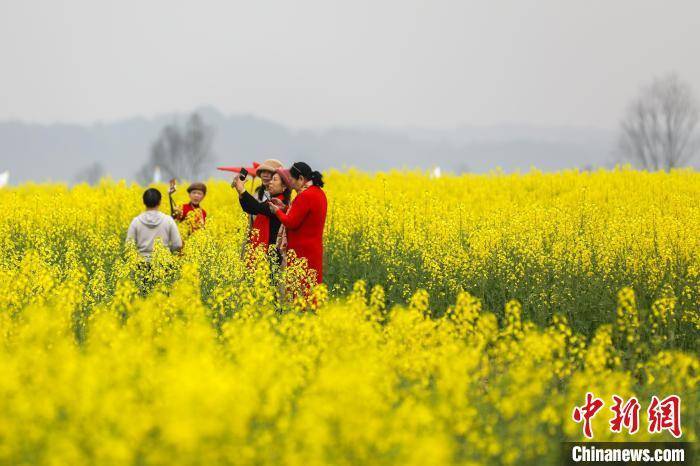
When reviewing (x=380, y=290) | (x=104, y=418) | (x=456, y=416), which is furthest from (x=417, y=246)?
(x=104, y=418)

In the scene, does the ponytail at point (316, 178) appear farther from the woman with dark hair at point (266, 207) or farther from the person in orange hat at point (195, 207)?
the person in orange hat at point (195, 207)

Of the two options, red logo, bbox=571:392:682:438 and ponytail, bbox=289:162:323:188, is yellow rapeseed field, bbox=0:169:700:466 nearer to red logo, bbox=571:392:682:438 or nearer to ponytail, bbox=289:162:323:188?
red logo, bbox=571:392:682:438

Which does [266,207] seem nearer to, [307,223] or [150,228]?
[307,223]

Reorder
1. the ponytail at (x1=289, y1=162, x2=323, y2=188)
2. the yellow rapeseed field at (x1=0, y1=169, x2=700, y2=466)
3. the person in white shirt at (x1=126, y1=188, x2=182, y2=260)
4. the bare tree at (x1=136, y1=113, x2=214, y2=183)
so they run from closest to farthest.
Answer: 1. the yellow rapeseed field at (x1=0, y1=169, x2=700, y2=466)
2. the ponytail at (x1=289, y1=162, x2=323, y2=188)
3. the person in white shirt at (x1=126, y1=188, x2=182, y2=260)
4. the bare tree at (x1=136, y1=113, x2=214, y2=183)

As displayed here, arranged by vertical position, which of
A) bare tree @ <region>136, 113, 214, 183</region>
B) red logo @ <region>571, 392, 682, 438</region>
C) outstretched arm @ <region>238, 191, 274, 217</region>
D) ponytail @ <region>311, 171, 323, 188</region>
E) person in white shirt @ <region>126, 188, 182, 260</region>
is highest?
bare tree @ <region>136, 113, 214, 183</region>

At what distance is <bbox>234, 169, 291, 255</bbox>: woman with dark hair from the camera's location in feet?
30.3

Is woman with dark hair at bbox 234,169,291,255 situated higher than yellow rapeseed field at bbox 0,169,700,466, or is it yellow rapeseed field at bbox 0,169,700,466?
woman with dark hair at bbox 234,169,291,255

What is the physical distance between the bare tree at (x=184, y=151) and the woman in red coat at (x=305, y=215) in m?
77.3

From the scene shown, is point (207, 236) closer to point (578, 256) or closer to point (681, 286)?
point (578, 256)

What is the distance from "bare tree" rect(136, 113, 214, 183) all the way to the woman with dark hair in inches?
3015

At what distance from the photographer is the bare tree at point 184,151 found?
87.9 m

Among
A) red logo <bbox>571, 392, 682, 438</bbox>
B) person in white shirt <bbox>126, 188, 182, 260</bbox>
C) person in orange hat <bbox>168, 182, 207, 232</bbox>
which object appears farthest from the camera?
person in orange hat <bbox>168, 182, 207, 232</bbox>

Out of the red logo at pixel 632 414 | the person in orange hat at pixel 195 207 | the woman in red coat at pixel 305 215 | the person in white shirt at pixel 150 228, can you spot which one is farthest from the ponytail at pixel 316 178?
the red logo at pixel 632 414

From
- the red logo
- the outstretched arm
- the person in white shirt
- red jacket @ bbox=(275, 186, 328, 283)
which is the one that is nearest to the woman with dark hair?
the outstretched arm
